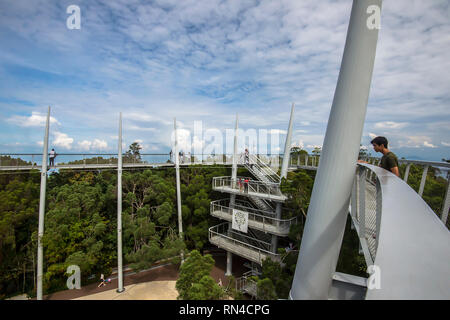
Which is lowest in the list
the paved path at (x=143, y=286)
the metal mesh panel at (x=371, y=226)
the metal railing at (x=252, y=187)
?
the paved path at (x=143, y=286)

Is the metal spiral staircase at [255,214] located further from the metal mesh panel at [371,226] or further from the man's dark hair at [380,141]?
the man's dark hair at [380,141]

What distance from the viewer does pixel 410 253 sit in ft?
5.23

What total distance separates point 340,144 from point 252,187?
40.4ft

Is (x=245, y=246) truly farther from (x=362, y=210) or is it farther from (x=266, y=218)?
(x=362, y=210)

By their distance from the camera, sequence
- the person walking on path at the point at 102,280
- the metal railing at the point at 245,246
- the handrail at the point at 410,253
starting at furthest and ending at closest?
the person walking on path at the point at 102,280 < the metal railing at the point at 245,246 < the handrail at the point at 410,253

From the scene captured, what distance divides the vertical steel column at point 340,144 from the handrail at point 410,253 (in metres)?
0.93

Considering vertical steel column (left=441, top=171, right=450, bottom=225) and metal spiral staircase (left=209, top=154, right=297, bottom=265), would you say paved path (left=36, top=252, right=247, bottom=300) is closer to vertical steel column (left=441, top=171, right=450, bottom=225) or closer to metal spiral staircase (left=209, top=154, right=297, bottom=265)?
metal spiral staircase (left=209, top=154, right=297, bottom=265)

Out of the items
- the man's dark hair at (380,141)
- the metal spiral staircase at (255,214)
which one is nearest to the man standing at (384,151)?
the man's dark hair at (380,141)

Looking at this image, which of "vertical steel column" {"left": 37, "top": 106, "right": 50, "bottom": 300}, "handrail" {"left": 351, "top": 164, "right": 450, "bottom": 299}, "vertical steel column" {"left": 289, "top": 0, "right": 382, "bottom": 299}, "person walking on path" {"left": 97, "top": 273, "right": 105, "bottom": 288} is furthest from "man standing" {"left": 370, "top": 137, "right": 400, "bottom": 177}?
"person walking on path" {"left": 97, "top": 273, "right": 105, "bottom": 288}

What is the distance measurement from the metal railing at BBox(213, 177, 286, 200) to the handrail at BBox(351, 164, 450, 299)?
11415 mm

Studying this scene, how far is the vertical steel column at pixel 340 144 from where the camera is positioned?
2.87 meters

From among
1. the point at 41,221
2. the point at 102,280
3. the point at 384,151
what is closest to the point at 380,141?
the point at 384,151

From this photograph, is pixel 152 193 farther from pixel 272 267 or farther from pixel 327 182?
pixel 327 182
